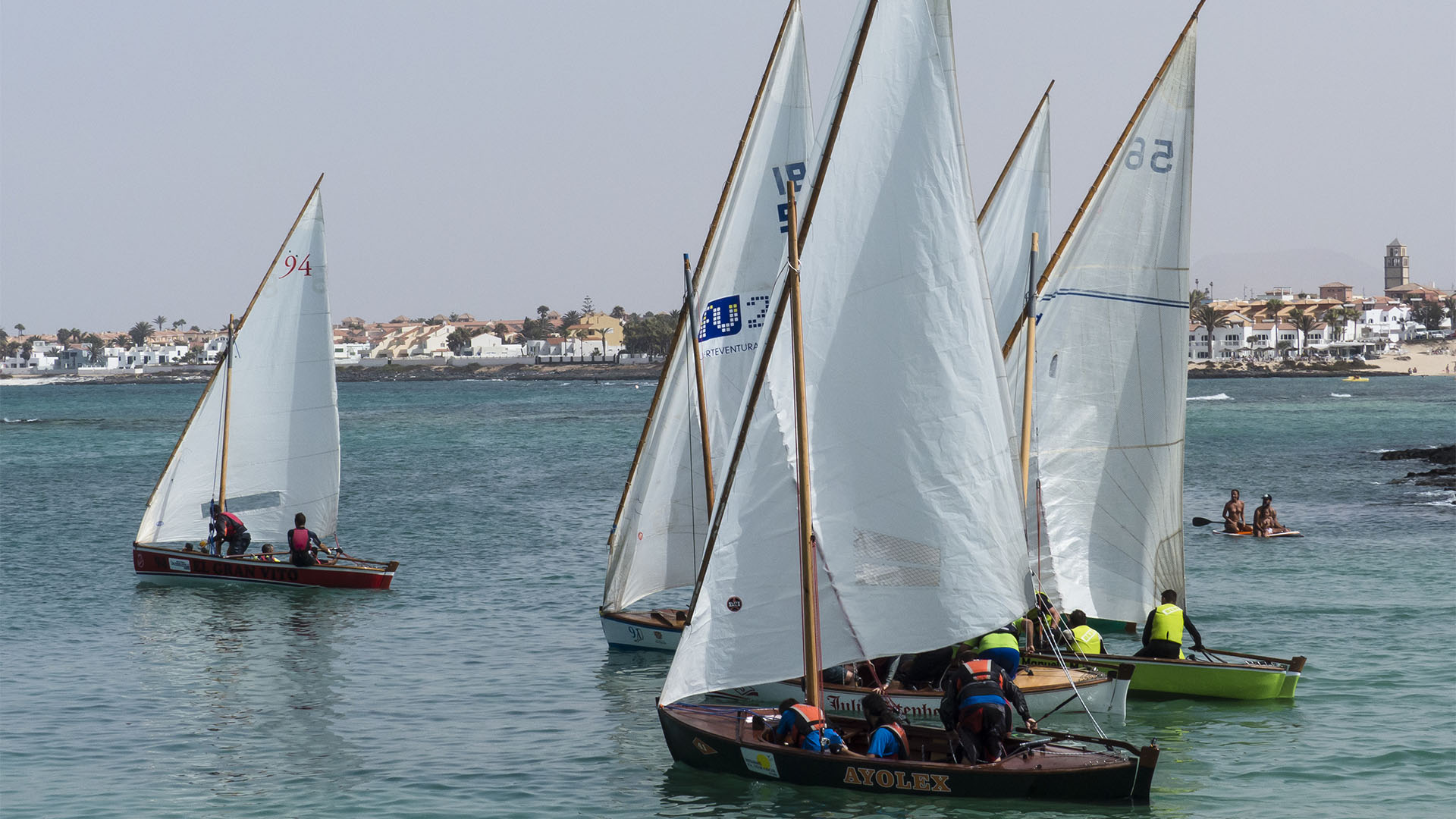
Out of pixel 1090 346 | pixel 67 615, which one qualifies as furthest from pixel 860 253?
pixel 67 615

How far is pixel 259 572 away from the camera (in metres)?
39.1

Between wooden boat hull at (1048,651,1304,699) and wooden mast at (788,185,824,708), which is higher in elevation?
wooden mast at (788,185,824,708)

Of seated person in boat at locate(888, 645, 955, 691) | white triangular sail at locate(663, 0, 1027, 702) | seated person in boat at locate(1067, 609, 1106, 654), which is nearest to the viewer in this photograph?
white triangular sail at locate(663, 0, 1027, 702)

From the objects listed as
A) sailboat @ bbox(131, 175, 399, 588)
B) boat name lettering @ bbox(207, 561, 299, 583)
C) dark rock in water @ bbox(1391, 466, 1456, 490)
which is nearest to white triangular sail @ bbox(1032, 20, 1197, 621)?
sailboat @ bbox(131, 175, 399, 588)

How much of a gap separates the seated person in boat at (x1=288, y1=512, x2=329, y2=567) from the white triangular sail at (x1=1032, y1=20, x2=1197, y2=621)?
2106 centimetres

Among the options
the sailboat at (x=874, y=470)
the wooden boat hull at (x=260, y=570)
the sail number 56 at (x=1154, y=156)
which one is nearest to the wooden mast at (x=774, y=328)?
the sailboat at (x=874, y=470)

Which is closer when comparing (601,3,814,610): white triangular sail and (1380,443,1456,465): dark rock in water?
(601,3,814,610): white triangular sail

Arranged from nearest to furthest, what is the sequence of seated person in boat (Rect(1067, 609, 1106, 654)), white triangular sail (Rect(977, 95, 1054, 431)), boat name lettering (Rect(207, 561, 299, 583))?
1. seated person in boat (Rect(1067, 609, 1106, 654))
2. white triangular sail (Rect(977, 95, 1054, 431))
3. boat name lettering (Rect(207, 561, 299, 583))

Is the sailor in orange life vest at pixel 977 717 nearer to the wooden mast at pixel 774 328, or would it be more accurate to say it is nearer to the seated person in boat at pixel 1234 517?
the wooden mast at pixel 774 328

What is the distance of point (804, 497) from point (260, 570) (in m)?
25.0

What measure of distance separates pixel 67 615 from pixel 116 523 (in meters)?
23.1

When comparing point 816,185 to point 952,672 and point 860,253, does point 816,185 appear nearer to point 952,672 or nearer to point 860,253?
point 860,253

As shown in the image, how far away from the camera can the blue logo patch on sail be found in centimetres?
2620

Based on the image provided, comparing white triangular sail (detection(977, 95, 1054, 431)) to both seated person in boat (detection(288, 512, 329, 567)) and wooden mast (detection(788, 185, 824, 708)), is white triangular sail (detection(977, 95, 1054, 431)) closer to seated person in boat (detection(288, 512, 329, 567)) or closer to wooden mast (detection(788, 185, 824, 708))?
wooden mast (detection(788, 185, 824, 708))
